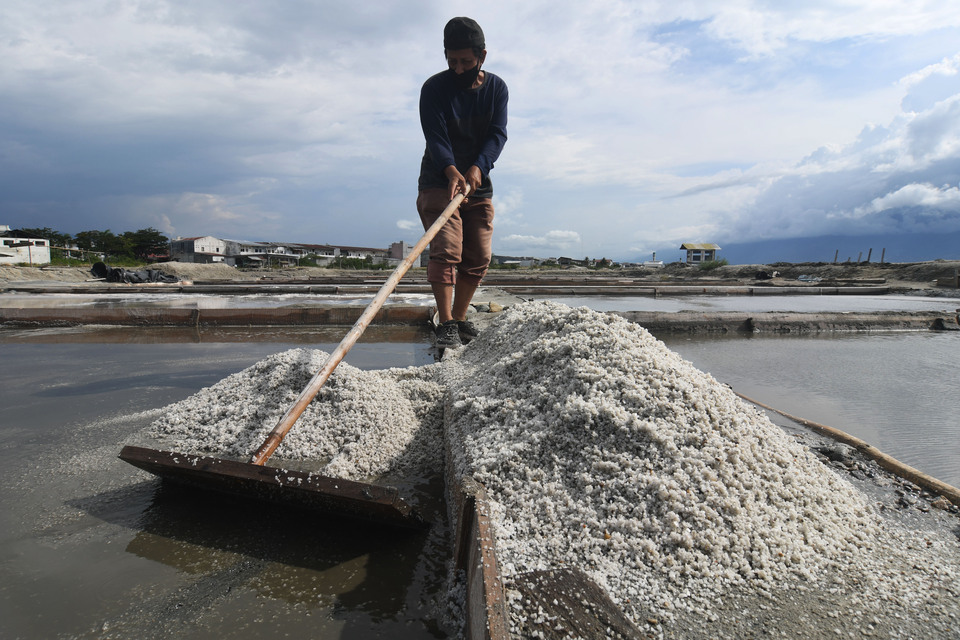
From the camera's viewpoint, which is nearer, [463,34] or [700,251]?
[463,34]

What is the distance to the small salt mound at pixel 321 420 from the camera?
61.6 inches

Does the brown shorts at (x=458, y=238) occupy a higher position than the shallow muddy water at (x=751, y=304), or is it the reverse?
the brown shorts at (x=458, y=238)

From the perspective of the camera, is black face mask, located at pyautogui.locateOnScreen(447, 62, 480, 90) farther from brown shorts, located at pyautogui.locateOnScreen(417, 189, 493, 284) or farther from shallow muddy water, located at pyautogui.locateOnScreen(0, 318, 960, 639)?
shallow muddy water, located at pyautogui.locateOnScreen(0, 318, 960, 639)

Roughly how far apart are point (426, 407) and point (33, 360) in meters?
2.86

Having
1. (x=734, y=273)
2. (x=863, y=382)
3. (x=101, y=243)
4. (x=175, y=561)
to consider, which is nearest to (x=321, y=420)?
(x=175, y=561)

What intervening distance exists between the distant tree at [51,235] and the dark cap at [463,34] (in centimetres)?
4705

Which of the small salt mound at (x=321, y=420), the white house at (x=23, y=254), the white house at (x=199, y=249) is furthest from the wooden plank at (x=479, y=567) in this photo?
the white house at (x=199, y=249)

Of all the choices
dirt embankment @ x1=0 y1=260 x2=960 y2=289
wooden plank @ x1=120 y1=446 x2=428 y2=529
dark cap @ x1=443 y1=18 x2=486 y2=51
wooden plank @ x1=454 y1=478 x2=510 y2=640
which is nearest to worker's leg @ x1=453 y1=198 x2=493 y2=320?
dark cap @ x1=443 y1=18 x2=486 y2=51

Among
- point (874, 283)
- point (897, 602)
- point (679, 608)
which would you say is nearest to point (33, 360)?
point (679, 608)

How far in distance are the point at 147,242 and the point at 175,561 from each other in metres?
49.3

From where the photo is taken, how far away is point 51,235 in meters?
37.6

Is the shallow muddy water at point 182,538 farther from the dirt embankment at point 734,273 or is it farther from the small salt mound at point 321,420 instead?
the dirt embankment at point 734,273

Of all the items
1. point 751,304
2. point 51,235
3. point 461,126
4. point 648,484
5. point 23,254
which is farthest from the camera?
point 51,235

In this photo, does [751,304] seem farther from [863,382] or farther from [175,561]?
[175,561]
